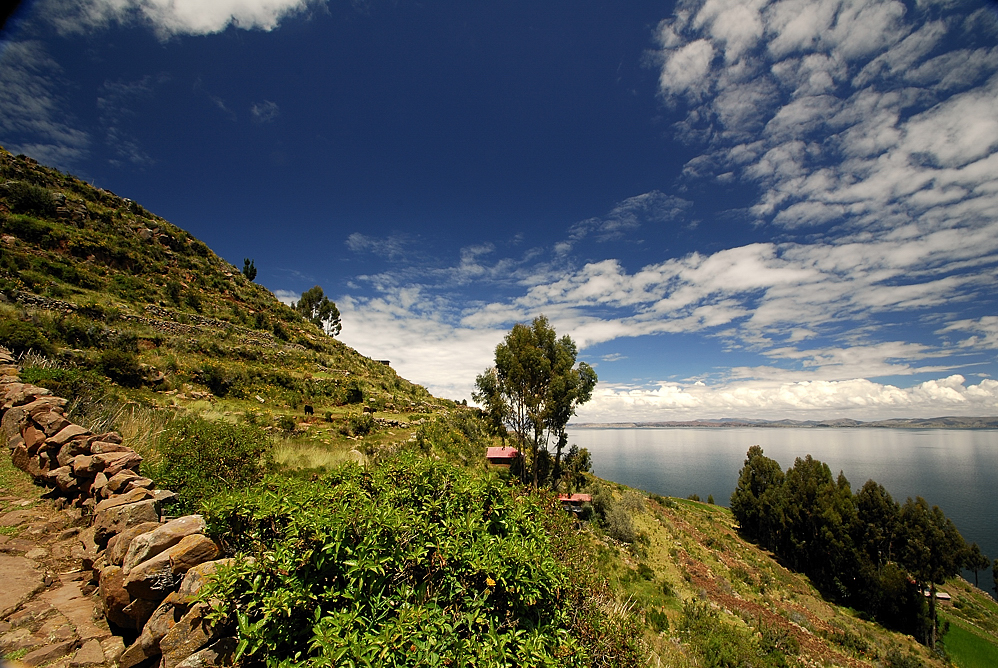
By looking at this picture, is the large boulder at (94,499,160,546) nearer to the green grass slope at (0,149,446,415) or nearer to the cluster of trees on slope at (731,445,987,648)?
the green grass slope at (0,149,446,415)

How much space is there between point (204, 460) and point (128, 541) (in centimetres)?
293

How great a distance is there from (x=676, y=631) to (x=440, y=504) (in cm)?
998

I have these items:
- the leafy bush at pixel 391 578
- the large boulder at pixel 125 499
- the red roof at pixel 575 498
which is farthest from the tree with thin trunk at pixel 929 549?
the large boulder at pixel 125 499

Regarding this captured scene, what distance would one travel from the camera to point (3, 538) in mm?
3990

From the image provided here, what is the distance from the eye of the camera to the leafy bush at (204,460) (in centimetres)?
504

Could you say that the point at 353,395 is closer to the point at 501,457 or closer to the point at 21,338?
the point at 21,338

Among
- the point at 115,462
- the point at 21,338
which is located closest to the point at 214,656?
the point at 115,462

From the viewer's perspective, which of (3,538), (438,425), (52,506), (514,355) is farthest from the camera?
(514,355)

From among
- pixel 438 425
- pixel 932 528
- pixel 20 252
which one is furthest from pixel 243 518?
pixel 932 528

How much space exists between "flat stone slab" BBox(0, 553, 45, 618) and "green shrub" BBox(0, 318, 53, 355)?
960cm

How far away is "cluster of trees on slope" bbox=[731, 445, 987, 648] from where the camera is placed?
1125 inches

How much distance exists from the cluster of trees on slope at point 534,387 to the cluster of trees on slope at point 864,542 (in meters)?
31.3

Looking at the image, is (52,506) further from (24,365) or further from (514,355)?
(514,355)

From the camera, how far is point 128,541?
337 centimetres
